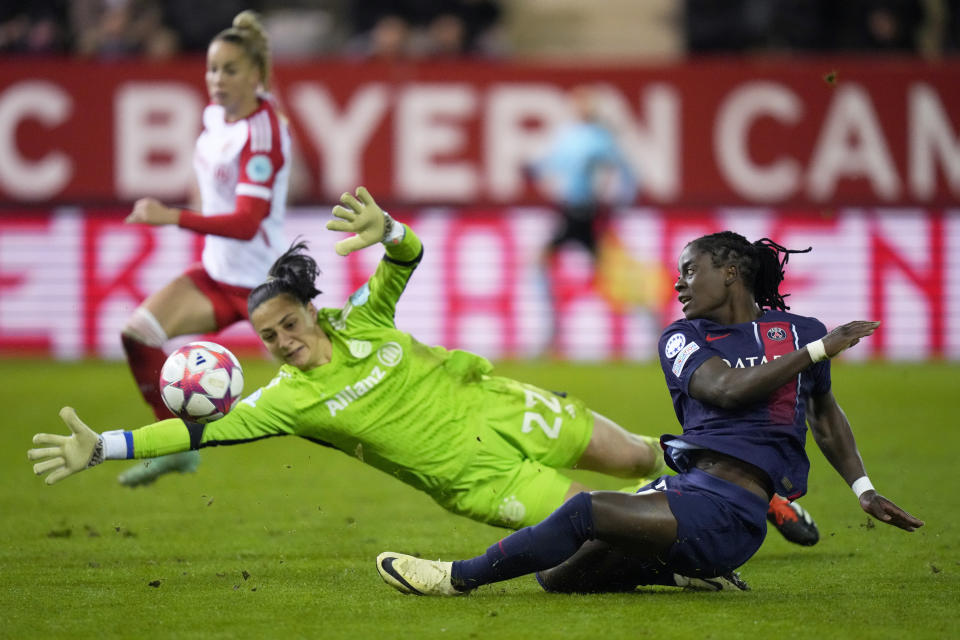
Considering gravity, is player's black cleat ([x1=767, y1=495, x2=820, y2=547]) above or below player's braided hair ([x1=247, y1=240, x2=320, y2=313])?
below

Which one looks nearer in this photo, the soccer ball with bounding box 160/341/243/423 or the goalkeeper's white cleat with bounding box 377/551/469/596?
the goalkeeper's white cleat with bounding box 377/551/469/596

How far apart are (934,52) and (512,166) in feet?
16.3

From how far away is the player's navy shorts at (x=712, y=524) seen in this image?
4.86 m

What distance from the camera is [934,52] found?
16.3 meters

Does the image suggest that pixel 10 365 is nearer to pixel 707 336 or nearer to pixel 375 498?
pixel 375 498

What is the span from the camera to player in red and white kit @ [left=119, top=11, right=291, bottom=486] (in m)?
7.27

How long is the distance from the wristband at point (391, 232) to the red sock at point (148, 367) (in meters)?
2.21

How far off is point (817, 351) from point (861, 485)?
0.69m

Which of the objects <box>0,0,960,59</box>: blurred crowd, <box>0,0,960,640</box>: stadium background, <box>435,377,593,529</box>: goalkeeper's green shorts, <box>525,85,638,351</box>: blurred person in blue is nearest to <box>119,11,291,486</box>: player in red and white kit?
<box>435,377,593,529</box>: goalkeeper's green shorts

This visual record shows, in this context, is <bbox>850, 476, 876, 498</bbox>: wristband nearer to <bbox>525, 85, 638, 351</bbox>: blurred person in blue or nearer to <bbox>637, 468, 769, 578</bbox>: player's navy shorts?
<bbox>637, 468, 769, 578</bbox>: player's navy shorts

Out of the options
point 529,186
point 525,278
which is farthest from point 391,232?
point 529,186

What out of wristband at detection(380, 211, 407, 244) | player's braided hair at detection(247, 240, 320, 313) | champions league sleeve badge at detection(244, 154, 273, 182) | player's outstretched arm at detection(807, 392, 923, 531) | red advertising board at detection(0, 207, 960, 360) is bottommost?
red advertising board at detection(0, 207, 960, 360)

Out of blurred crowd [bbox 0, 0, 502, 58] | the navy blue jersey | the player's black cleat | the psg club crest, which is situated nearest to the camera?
the navy blue jersey

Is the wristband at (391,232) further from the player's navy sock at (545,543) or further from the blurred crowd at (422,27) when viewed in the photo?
the blurred crowd at (422,27)
